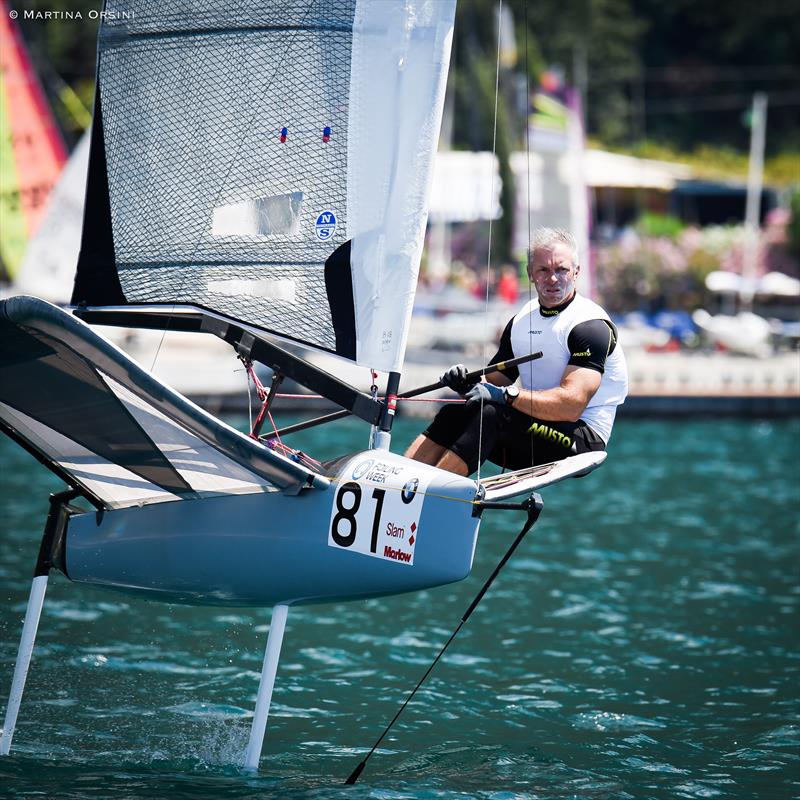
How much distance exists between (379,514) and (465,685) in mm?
3066

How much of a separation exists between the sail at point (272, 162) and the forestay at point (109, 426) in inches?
25.1

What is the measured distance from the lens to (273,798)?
6043 mm

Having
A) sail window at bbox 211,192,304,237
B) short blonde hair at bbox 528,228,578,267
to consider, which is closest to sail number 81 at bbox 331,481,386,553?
sail window at bbox 211,192,304,237

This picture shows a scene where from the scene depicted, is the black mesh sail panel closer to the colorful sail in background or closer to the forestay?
the forestay

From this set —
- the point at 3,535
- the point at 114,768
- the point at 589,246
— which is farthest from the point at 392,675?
the point at 589,246

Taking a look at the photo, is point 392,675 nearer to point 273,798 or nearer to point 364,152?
point 273,798

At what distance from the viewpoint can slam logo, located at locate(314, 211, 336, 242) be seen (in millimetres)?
6348

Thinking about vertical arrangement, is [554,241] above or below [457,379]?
above

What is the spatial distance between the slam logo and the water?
100 inches

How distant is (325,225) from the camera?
6.36 metres

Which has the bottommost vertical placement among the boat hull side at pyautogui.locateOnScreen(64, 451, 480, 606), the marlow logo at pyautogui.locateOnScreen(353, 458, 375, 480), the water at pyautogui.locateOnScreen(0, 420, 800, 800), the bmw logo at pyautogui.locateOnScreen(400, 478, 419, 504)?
the water at pyautogui.locateOnScreen(0, 420, 800, 800)

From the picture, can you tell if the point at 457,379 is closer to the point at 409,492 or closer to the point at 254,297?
the point at 409,492

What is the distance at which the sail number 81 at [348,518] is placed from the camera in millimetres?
5777

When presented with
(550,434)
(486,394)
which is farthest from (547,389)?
(486,394)
